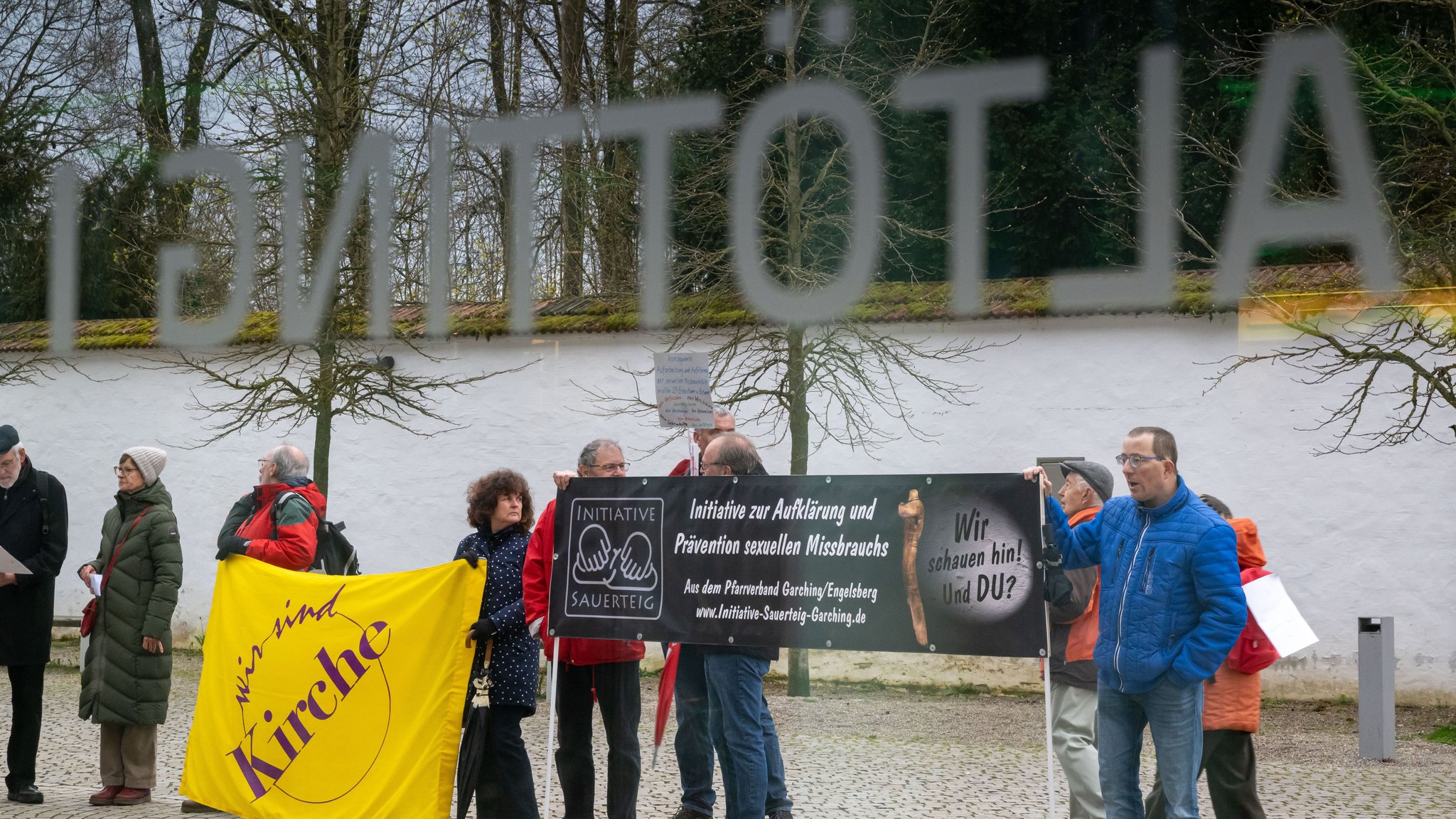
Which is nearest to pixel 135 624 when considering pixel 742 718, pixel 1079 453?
pixel 742 718

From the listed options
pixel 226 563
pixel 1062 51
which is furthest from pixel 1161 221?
pixel 226 563

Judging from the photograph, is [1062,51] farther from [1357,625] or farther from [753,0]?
[1357,625]

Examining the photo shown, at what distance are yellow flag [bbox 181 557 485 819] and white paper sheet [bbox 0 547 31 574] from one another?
1050 mm

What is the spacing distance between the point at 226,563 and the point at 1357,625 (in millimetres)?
7687

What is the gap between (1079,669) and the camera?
5273 mm

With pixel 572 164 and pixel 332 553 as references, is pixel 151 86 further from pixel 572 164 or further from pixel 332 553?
pixel 332 553

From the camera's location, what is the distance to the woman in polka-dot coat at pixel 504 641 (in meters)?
5.25

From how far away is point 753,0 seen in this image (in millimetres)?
12844

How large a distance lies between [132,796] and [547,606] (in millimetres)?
2426

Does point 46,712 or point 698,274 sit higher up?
point 698,274

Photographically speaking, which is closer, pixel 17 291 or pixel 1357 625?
pixel 1357 625

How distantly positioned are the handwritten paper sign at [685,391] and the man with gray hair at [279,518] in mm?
1646

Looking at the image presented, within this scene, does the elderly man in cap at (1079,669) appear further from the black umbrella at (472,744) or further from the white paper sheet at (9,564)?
the white paper sheet at (9,564)

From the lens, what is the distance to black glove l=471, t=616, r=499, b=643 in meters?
5.27
